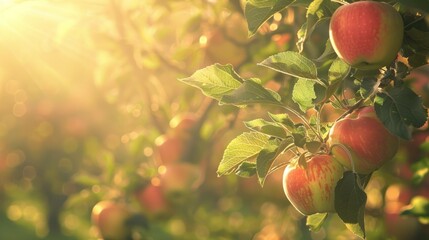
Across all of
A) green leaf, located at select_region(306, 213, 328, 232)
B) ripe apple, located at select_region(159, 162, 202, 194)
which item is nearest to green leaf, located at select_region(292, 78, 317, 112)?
green leaf, located at select_region(306, 213, 328, 232)

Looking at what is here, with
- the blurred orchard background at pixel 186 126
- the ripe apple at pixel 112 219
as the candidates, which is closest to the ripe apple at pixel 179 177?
the blurred orchard background at pixel 186 126

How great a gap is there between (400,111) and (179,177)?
173 cm

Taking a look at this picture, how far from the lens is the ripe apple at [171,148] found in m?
3.06

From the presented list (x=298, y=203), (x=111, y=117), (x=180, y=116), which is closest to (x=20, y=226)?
(x=111, y=117)

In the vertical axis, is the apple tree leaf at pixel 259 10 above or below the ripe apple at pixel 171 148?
above

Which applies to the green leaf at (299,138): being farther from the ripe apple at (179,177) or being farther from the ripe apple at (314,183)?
the ripe apple at (179,177)

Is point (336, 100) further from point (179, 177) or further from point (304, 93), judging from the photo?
point (179, 177)

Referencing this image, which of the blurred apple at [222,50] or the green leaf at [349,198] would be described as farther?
the blurred apple at [222,50]

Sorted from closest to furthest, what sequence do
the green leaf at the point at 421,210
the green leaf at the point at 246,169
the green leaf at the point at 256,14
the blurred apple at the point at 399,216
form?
the green leaf at the point at 256,14 → the green leaf at the point at 246,169 → the green leaf at the point at 421,210 → the blurred apple at the point at 399,216

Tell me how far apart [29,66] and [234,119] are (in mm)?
4225

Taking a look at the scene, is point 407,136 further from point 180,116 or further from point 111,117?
point 111,117

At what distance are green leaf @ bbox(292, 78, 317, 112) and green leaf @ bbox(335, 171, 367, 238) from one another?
0.19m

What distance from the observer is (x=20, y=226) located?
9.02 meters

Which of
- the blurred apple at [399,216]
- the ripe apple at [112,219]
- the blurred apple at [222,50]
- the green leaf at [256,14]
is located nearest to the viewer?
the green leaf at [256,14]
